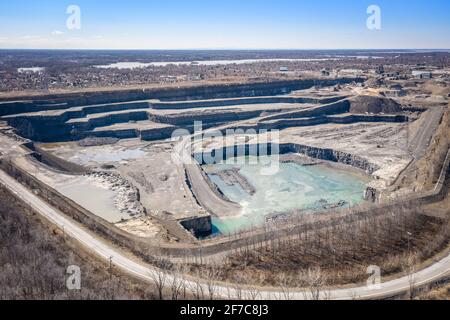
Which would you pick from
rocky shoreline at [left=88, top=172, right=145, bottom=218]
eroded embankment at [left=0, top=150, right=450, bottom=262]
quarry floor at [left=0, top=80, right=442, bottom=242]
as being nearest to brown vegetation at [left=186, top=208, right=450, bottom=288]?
eroded embankment at [left=0, top=150, right=450, bottom=262]

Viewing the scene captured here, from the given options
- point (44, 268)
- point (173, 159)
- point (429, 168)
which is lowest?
point (44, 268)

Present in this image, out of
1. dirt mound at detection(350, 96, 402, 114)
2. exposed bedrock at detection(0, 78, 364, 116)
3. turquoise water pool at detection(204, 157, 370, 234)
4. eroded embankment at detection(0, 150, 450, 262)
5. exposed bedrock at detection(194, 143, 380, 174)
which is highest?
exposed bedrock at detection(0, 78, 364, 116)

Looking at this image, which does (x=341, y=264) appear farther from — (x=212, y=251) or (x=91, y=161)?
(x=91, y=161)

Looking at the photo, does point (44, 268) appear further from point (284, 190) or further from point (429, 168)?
point (429, 168)

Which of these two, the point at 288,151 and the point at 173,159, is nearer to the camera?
the point at 173,159

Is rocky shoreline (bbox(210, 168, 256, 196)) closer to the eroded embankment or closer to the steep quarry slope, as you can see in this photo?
the eroded embankment

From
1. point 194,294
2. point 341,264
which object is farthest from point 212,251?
point 341,264

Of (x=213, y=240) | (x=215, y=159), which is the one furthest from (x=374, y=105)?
(x=213, y=240)

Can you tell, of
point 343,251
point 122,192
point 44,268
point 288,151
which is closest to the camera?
point 44,268
